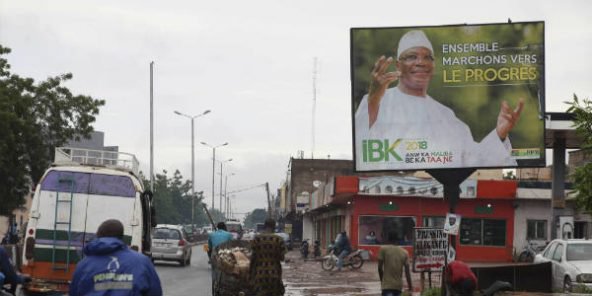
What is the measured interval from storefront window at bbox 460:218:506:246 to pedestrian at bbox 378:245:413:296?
96.8 feet

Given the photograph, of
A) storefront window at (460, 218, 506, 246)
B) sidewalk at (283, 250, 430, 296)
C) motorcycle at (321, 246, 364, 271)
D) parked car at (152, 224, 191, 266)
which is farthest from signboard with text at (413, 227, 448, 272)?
storefront window at (460, 218, 506, 246)

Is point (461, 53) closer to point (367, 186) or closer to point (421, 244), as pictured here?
point (421, 244)

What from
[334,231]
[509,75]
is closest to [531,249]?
[334,231]

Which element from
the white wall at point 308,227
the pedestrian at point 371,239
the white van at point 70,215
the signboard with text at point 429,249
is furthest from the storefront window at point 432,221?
the white wall at point 308,227

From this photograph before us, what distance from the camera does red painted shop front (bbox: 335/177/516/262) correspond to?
41719 millimetres

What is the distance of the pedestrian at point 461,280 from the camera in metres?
7.90

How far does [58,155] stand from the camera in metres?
18.0

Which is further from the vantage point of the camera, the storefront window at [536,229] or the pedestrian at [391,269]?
the storefront window at [536,229]

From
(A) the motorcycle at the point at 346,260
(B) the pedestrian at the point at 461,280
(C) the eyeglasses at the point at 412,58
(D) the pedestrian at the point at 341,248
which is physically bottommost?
(A) the motorcycle at the point at 346,260

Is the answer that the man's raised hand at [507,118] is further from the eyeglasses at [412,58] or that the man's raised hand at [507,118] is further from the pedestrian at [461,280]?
the pedestrian at [461,280]

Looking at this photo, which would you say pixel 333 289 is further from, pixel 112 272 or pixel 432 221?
pixel 432 221

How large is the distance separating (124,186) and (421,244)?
19.6 feet

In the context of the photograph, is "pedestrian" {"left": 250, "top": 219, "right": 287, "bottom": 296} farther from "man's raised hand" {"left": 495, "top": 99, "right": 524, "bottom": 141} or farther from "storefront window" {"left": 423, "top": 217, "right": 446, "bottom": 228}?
"storefront window" {"left": 423, "top": 217, "right": 446, "bottom": 228}

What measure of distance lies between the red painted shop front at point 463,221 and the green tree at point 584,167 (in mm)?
25193
